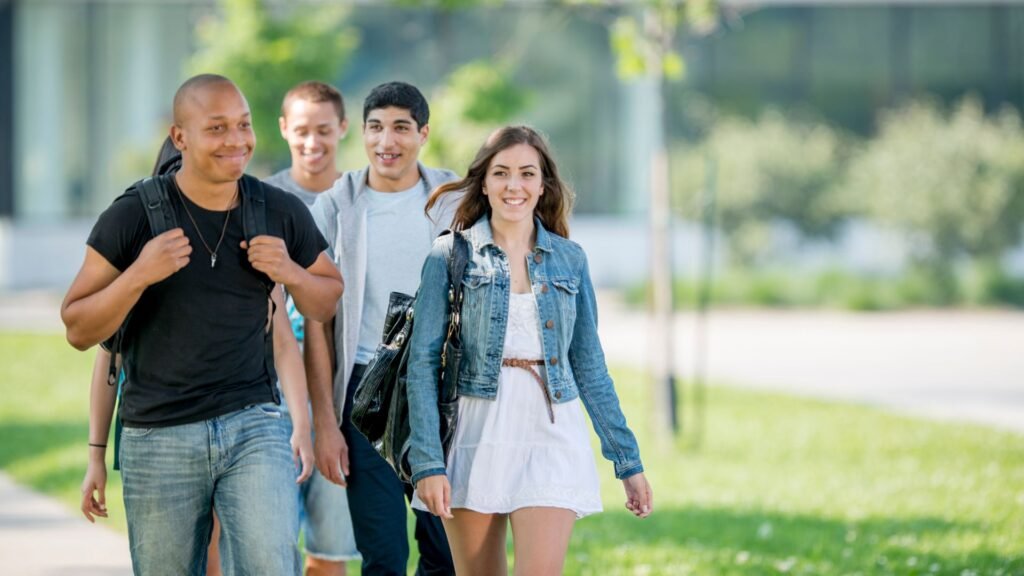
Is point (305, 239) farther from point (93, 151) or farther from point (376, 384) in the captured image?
point (93, 151)

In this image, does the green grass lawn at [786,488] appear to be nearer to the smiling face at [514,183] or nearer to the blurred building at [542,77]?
the smiling face at [514,183]

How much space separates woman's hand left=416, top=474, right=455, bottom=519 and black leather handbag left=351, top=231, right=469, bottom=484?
11 centimetres

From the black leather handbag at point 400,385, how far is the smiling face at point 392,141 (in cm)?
75

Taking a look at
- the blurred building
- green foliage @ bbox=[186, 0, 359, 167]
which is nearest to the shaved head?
green foliage @ bbox=[186, 0, 359, 167]

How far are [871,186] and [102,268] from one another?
1014 inches

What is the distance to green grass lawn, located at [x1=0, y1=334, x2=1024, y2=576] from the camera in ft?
23.9

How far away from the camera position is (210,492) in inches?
160

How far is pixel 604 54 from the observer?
33.2 metres

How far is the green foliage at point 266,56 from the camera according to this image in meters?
21.0

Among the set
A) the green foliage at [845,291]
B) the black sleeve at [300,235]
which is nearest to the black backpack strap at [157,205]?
the black sleeve at [300,235]

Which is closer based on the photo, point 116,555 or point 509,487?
point 509,487

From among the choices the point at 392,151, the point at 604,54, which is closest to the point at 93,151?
the point at 604,54

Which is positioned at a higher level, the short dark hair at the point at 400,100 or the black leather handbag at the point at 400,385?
the short dark hair at the point at 400,100

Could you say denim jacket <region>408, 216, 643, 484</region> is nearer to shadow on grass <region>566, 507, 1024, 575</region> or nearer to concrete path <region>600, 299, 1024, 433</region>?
shadow on grass <region>566, 507, 1024, 575</region>
